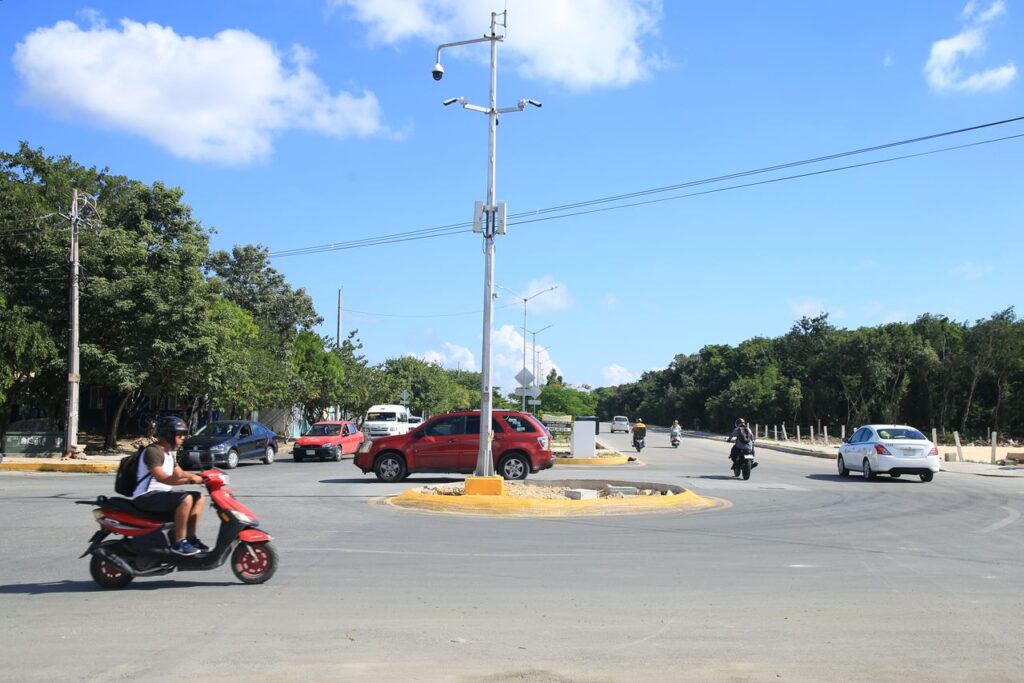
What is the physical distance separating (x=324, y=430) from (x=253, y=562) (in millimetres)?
26046

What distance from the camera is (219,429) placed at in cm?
2902

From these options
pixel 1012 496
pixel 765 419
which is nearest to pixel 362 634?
pixel 1012 496

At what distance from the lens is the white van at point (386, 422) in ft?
135

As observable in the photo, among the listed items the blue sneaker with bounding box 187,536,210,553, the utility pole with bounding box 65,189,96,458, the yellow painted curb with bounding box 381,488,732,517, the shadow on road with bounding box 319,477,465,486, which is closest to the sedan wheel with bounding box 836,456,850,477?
the shadow on road with bounding box 319,477,465,486

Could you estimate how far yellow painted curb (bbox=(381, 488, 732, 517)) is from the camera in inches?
584

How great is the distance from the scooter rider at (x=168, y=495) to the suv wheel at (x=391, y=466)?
41.8 feet

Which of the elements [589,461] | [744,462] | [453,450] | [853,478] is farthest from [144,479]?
[589,461]

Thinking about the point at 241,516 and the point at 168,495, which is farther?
the point at 241,516

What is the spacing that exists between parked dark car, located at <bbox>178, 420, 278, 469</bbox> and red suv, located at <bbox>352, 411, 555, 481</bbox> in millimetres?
7855

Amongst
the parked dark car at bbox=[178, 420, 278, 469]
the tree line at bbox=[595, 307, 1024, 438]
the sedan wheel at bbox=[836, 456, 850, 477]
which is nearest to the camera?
the sedan wheel at bbox=[836, 456, 850, 477]

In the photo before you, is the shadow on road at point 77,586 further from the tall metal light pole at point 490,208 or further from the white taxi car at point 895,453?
the white taxi car at point 895,453

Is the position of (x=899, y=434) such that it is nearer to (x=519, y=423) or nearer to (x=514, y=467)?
(x=519, y=423)

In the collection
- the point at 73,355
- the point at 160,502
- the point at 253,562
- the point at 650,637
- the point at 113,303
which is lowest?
the point at 650,637

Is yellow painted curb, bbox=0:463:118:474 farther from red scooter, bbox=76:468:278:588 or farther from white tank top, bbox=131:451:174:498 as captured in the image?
white tank top, bbox=131:451:174:498
